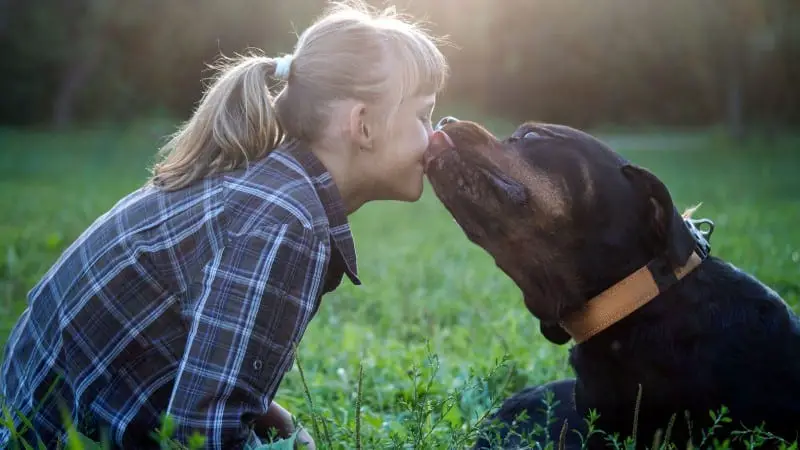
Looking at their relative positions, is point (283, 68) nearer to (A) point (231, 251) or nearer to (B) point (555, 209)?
(A) point (231, 251)

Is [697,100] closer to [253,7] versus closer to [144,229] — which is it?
[253,7]

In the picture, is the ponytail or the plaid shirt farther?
the ponytail

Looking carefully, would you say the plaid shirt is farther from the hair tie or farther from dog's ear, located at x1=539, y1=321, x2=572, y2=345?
dog's ear, located at x1=539, y1=321, x2=572, y2=345

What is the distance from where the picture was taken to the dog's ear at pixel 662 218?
291 cm

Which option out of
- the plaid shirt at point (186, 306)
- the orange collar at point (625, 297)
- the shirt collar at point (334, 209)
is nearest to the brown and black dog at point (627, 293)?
the orange collar at point (625, 297)

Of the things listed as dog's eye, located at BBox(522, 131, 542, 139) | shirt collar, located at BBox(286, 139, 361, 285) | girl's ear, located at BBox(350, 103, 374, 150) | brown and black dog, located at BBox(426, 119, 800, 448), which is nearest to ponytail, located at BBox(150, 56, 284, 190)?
shirt collar, located at BBox(286, 139, 361, 285)

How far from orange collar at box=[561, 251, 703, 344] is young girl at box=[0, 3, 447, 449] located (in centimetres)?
81

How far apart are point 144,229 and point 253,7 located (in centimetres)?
2433

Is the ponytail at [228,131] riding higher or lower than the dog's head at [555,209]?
higher

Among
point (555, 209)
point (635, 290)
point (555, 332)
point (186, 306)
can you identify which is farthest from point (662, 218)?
point (186, 306)

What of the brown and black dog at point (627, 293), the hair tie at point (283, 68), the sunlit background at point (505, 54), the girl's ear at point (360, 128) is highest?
the hair tie at point (283, 68)

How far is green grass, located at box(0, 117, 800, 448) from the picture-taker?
3654mm

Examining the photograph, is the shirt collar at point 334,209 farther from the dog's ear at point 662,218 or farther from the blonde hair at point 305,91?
the dog's ear at point 662,218

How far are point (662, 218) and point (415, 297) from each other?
3.11 meters
